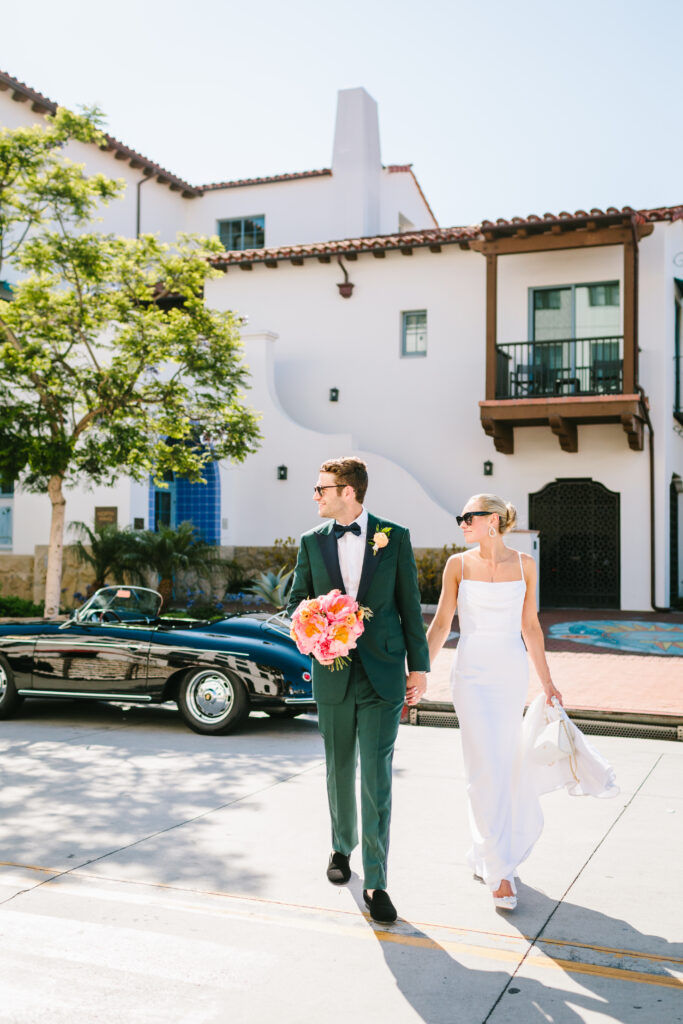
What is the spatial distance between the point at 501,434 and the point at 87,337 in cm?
849

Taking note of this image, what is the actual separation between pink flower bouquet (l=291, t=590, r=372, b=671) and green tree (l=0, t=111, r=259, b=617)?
992cm

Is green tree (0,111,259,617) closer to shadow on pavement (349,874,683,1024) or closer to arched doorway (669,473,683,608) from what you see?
arched doorway (669,473,683,608)

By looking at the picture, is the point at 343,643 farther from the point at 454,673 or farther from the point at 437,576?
the point at 437,576

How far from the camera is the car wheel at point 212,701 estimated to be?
27.8 ft

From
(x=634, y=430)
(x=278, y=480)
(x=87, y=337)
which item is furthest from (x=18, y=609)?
(x=634, y=430)

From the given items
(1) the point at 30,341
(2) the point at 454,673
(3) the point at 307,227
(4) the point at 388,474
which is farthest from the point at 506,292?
(2) the point at 454,673

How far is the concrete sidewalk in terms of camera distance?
3539 mm

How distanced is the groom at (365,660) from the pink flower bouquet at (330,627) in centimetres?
14

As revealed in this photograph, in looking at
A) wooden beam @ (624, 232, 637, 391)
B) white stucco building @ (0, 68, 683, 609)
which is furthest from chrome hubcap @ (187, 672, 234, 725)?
wooden beam @ (624, 232, 637, 391)

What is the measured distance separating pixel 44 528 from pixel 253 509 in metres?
4.24

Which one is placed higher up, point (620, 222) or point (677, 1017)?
point (620, 222)

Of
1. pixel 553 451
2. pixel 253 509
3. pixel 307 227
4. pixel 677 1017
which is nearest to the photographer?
pixel 677 1017

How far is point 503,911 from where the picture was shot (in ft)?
14.5

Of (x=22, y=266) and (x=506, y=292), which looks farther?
(x=506, y=292)
